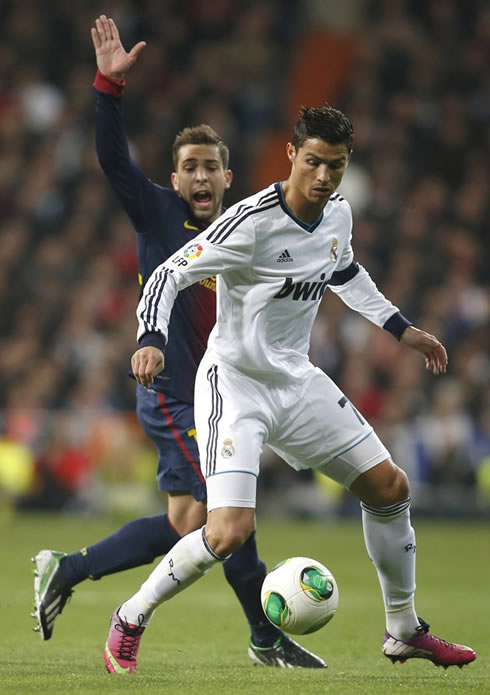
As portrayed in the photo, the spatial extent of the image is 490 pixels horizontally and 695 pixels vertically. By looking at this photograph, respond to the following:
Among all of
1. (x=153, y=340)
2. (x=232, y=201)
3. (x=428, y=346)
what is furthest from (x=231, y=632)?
(x=232, y=201)

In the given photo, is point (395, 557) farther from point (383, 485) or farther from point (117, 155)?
point (117, 155)

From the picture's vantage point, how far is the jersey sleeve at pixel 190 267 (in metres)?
4.91

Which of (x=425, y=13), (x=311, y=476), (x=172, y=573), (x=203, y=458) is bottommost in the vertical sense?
(x=311, y=476)

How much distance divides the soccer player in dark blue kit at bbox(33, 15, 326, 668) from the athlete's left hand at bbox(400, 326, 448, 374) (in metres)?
0.87

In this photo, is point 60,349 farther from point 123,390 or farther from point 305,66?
point 305,66

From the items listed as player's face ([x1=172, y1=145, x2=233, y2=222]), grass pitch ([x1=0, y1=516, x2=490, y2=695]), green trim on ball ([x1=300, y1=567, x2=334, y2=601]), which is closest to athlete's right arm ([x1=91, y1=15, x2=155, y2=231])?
player's face ([x1=172, y1=145, x2=233, y2=222])

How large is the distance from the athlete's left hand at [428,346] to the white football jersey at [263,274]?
49 centimetres

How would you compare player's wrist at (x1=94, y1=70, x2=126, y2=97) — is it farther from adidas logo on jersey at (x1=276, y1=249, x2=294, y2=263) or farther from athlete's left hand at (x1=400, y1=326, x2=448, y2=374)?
athlete's left hand at (x1=400, y1=326, x2=448, y2=374)

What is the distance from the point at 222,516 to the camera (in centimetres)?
502

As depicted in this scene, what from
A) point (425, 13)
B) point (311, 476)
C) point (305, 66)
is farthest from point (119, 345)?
point (425, 13)

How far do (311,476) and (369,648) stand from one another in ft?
26.4

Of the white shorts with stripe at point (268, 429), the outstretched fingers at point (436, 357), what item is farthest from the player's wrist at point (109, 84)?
the outstretched fingers at point (436, 357)

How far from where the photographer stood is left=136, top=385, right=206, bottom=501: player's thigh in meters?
5.70

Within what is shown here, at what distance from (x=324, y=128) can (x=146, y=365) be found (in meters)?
1.17
